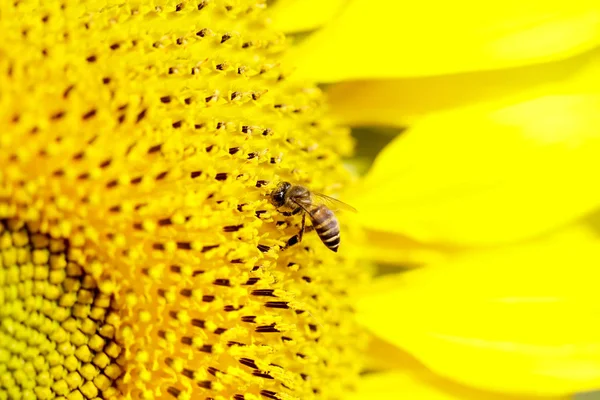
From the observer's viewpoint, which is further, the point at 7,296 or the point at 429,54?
the point at 429,54

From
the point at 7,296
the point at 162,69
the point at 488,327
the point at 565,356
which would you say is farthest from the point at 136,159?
the point at 565,356

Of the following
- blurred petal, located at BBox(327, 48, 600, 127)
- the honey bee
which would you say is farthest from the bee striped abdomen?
blurred petal, located at BBox(327, 48, 600, 127)

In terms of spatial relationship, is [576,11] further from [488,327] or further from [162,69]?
[162,69]

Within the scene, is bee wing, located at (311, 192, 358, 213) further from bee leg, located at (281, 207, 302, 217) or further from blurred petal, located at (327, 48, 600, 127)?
blurred petal, located at (327, 48, 600, 127)

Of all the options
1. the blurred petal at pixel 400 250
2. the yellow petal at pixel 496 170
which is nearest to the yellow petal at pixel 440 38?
the yellow petal at pixel 496 170

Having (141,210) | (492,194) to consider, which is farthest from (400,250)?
(141,210)

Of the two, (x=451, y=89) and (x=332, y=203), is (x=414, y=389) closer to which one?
(x=332, y=203)

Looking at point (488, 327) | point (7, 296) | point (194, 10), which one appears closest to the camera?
point (7, 296)
